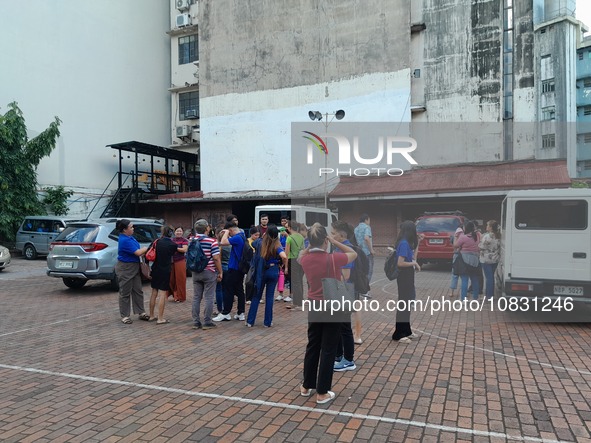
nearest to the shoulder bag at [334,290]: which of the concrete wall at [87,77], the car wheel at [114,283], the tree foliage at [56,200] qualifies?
the car wheel at [114,283]

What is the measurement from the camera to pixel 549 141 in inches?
1383

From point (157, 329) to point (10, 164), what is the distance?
58.1ft

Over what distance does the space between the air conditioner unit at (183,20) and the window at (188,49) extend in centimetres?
107

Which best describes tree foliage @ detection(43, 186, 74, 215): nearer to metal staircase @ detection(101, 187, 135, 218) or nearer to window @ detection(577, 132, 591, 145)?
metal staircase @ detection(101, 187, 135, 218)

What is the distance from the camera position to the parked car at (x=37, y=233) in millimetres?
19578

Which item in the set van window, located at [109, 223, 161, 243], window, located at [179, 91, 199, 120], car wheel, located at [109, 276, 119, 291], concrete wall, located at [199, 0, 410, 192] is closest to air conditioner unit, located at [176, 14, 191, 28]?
concrete wall, located at [199, 0, 410, 192]

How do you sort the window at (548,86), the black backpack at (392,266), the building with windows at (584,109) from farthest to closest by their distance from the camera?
the building with windows at (584,109), the window at (548,86), the black backpack at (392,266)

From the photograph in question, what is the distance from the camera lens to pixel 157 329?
722 cm

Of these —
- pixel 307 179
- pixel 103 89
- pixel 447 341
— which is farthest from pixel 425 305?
pixel 103 89

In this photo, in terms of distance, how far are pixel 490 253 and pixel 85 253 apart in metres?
8.76

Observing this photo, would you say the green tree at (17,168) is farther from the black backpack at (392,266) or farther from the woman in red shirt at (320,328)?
the woman in red shirt at (320,328)

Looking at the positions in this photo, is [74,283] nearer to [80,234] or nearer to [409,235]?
[80,234]

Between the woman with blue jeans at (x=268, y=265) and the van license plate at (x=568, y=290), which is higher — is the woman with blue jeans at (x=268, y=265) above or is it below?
above

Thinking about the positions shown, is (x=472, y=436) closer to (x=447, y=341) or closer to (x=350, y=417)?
(x=350, y=417)
